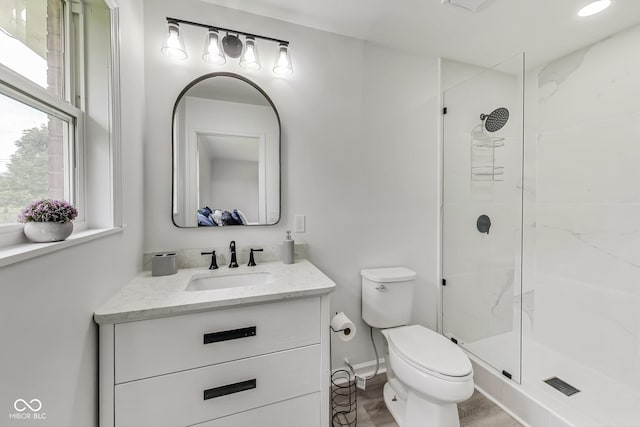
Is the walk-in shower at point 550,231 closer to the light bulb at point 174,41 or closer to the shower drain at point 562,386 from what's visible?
the shower drain at point 562,386

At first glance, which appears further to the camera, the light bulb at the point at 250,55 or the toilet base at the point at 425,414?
the light bulb at the point at 250,55

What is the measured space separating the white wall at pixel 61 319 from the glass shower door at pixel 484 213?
206 cm

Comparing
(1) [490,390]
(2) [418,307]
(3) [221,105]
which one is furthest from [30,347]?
(1) [490,390]

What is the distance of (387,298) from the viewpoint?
1.67m

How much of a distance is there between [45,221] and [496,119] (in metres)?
2.29

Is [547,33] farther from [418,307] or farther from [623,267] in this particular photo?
[418,307]

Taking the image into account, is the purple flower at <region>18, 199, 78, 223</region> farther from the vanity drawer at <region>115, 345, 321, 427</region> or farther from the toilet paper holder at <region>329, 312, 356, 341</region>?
the toilet paper holder at <region>329, 312, 356, 341</region>

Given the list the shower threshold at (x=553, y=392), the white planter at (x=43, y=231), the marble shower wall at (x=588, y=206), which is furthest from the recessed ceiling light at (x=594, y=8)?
the white planter at (x=43, y=231)

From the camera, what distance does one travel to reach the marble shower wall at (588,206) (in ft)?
5.12

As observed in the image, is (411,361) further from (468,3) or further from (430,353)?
(468,3)

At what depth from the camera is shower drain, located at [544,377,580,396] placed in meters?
1.59

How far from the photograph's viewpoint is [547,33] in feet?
5.49

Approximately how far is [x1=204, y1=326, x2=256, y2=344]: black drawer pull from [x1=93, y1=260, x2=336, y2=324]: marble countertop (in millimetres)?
108

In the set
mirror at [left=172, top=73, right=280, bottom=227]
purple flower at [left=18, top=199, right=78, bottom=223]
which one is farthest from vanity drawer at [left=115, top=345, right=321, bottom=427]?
mirror at [left=172, top=73, right=280, bottom=227]
